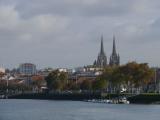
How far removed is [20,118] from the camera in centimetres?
7975

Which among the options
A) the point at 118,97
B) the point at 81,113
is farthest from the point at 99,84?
the point at 81,113

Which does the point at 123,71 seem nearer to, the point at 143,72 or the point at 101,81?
the point at 143,72

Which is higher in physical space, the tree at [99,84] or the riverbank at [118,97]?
the tree at [99,84]

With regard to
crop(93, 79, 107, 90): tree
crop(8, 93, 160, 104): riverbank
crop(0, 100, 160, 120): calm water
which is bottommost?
crop(0, 100, 160, 120): calm water

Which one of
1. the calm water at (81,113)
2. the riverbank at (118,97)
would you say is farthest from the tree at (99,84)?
the calm water at (81,113)

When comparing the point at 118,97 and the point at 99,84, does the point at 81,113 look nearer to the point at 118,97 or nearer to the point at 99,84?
the point at 118,97

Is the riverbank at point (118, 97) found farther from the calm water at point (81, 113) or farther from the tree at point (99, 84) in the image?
the calm water at point (81, 113)

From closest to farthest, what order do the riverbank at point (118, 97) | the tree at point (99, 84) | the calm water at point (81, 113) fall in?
the calm water at point (81, 113) → the riverbank at point (118, 97) → the tree at point (99, 84)

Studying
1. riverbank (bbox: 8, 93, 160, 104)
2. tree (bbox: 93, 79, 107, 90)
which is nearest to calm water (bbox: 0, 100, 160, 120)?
riverbank (bbox: 8, 93, 160, 104)

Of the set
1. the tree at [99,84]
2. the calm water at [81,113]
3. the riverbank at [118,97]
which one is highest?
the tree at [99,84]

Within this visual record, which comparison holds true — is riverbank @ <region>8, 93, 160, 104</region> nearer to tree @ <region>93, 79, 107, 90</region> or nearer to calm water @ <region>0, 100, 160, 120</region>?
tree @ <region>93, 79, 107, 90</region>

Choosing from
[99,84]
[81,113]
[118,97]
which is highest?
[99,84]

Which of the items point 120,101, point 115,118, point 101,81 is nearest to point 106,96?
point 101,81

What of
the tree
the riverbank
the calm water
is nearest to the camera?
the calm water
